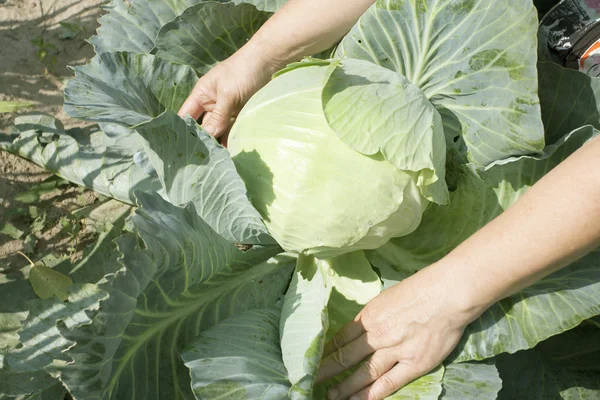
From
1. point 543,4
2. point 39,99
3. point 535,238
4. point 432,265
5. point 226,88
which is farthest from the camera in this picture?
point 39,99

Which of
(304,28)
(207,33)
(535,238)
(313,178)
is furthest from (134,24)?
(535,238)

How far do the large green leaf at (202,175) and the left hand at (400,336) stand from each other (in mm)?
482

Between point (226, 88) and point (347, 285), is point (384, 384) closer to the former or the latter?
point (347, 285)

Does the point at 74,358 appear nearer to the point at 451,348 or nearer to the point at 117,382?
the point at 117,382

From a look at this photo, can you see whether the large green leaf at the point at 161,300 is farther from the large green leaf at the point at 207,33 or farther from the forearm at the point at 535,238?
the large green leaf at the point at 207,33

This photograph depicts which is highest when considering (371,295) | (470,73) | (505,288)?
(470,73)

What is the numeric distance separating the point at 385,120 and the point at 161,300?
0.90m

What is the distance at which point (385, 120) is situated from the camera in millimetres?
1758

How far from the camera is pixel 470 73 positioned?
1.97 m

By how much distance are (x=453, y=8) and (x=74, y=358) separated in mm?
1598

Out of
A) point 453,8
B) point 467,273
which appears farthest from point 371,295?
point 453,8

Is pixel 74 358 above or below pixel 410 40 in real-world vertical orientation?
below

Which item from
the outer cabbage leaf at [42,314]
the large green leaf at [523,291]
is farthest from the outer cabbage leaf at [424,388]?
the outer cabbage leaf at [42,314]

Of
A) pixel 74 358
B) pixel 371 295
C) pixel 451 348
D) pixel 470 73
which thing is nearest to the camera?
pixel 74 358
